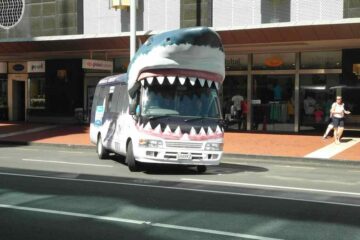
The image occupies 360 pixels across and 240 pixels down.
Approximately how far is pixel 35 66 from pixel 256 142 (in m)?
15.7

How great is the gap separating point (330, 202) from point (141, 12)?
18869mm

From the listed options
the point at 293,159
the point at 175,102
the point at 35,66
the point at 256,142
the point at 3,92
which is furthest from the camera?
the point at 3,92

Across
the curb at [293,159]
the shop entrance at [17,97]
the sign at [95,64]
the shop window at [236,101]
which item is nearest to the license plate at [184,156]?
the curb at [293,159]

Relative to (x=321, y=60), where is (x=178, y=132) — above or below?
below

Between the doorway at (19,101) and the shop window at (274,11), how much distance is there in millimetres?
16263

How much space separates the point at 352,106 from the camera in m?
23.2

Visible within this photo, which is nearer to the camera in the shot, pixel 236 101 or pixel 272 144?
pixel 272 144

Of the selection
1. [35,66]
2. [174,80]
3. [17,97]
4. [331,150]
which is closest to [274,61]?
[331,150]

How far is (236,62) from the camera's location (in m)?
26.2

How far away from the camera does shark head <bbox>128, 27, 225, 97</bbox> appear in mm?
12609

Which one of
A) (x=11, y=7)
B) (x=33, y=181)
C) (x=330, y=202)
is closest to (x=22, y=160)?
(x=33, y=181)

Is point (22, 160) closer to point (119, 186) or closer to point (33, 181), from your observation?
point (33, 181)

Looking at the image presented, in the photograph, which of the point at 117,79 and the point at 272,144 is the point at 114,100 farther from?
the point at 272,144

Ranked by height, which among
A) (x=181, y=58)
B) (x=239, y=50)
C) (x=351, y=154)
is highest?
(x=239, y=50)
